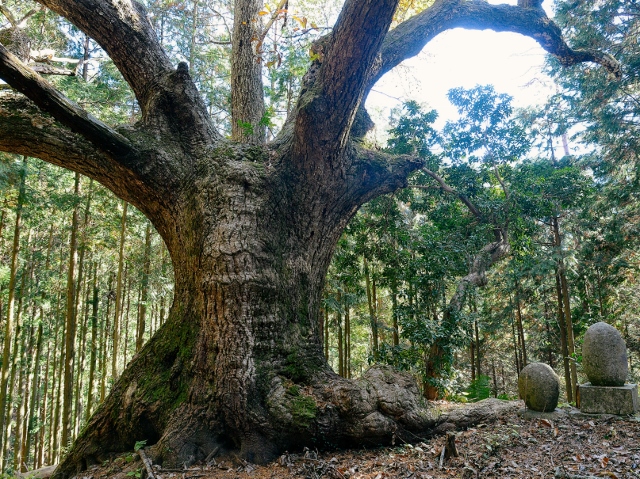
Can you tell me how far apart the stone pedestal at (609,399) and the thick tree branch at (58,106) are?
632 cm

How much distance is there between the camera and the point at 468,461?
306cm

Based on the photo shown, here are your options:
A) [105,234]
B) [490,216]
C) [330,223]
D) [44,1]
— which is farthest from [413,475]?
[105,234]

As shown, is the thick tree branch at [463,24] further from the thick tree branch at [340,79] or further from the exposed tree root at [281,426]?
the exposed tree root at [281,426]

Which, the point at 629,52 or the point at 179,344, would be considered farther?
the point at 629,52

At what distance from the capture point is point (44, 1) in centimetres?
430

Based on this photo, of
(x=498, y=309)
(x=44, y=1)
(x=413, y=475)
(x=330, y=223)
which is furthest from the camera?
(x=498, y=309)

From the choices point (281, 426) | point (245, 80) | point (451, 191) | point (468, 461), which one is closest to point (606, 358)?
point (468, 461)

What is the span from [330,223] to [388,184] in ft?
3.29

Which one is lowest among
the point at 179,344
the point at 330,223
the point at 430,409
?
the point at 430,409

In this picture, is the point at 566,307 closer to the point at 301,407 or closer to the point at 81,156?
the point at 301,407

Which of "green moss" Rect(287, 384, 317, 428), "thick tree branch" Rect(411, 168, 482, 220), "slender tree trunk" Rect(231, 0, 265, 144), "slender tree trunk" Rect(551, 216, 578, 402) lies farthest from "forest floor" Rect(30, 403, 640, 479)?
"slender tree trunk" Rect(551, 216, 578, 402)

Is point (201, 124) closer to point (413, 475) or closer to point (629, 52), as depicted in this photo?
point (413, 475)

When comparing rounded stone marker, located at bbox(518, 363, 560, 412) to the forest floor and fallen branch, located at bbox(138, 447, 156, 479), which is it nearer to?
the forest floor

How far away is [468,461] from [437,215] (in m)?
5.68
